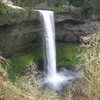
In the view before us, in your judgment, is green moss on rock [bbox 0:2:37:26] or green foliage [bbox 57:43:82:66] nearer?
green moss on rock [bbox 0:2:37:26]

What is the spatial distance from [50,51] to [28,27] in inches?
149

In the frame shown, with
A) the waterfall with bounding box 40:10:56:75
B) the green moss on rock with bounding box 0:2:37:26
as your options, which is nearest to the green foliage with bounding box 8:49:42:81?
the waterfall with bounding box 40:10:56:75

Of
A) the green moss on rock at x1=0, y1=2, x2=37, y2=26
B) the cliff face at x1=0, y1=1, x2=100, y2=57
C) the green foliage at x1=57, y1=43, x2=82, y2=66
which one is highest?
the green moss on rock at x1=0, y1=2, x2=37, y2=26

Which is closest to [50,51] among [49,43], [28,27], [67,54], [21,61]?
[49,43]

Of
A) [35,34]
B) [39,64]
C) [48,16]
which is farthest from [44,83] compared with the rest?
[48,16]

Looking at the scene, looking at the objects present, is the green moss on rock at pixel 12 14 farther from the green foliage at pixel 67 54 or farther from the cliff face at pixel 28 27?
the green foliage at pixel 67 54

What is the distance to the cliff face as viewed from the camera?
59.7 ft

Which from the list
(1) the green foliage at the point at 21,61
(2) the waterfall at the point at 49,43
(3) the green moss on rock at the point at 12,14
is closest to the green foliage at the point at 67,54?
(2) the waterfall at the point at 49,43

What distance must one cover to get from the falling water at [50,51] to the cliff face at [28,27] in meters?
0.70

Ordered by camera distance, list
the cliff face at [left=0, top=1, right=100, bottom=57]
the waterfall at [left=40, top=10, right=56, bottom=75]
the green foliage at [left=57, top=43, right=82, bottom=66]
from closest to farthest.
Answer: the cliff face at [left=0, top=1, right=100, bottom=57], the waterfall at [left=40, top=10, right=56, bottom=75], the green foliage at [left=57, top=43, right=82, bottom=66]

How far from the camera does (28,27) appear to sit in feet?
71.8

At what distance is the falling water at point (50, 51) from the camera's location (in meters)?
22.2

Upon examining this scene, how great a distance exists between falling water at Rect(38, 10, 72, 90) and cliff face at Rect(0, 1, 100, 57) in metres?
0.70

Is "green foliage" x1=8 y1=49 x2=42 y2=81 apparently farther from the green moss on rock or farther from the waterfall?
the green moss on rock
